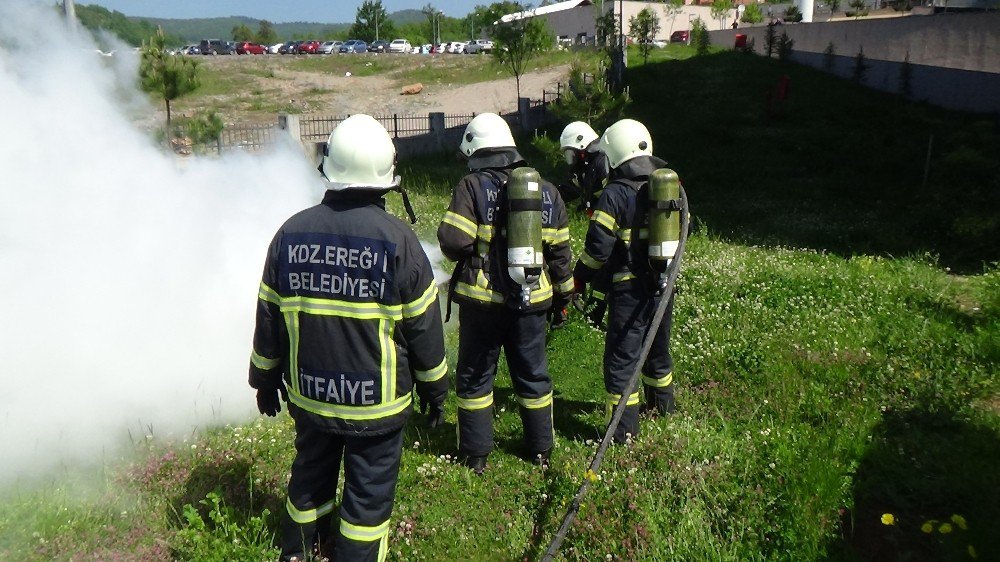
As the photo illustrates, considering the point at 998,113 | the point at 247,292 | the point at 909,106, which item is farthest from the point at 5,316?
the point at 909,106

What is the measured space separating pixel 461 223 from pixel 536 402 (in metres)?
1.28

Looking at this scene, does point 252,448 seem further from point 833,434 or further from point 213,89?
point 213,89

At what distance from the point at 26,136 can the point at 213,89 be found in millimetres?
37949

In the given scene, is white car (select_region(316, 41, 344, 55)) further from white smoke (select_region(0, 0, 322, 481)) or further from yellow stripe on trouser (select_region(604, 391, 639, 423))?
yellow stripe on trouser (select_region(604, 391, 639, 423))

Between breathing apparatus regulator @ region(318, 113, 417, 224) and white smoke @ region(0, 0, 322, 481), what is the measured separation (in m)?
2.55

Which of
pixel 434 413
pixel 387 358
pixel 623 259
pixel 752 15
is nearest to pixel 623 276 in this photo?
pixel 623 259

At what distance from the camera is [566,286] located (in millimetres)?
4848

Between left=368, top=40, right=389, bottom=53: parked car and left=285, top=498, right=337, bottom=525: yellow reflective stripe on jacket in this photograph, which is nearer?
left=285, top=498, right=337, bottom=525: yellow reflective stripe on jacket

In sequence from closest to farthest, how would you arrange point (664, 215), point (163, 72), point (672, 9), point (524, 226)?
1. point (524, 226)
2. point (664, 215)
3. point (163, 72)
4. point (672, 9)

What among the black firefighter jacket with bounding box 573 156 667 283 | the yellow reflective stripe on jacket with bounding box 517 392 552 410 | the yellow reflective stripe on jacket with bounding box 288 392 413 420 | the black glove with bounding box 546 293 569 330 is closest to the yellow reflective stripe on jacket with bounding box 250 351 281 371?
the yellow reflective stripe on jacket with bounding box 288 392 413 420

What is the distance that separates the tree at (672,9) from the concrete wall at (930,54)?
89.1ft

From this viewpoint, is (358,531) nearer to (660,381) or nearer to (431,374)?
(431,374)

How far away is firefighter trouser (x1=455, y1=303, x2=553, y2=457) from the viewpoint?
464cm

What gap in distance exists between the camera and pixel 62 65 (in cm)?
552
